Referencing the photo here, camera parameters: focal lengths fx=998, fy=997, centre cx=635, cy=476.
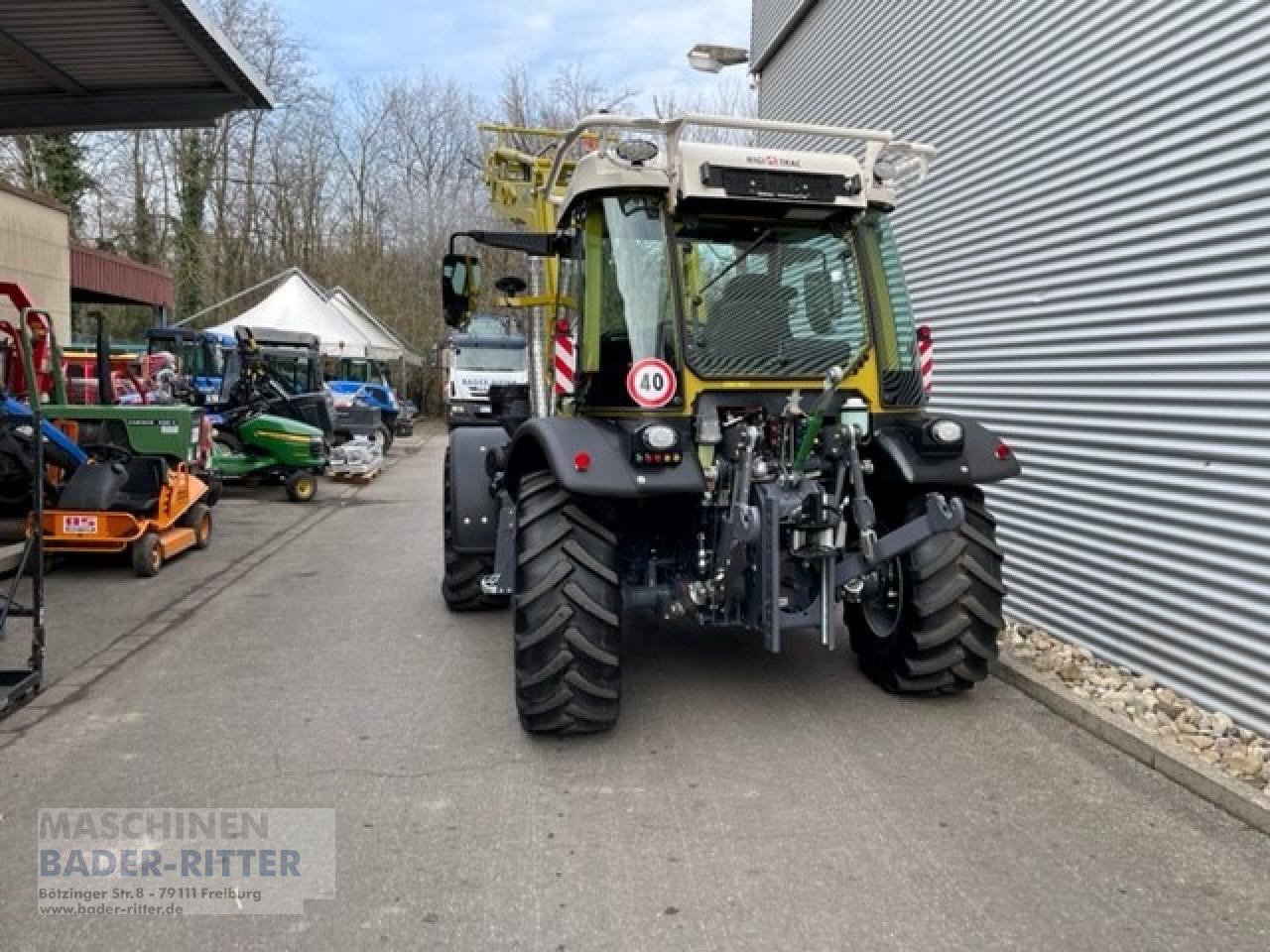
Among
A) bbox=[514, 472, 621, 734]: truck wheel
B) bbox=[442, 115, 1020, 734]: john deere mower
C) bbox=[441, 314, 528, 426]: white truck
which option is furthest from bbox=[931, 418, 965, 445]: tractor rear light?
bbox=[441, 314, 528, 426]: white truck

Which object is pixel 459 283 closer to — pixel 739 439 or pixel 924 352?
pixel 739 439

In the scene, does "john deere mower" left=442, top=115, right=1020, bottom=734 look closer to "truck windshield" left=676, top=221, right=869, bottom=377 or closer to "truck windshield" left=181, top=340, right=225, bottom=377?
"truck windshield" left=676, top=221, right=869, bottom=377

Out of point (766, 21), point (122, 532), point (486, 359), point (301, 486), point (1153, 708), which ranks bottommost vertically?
point (1153, 708)

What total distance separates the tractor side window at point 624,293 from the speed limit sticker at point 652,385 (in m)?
0.05

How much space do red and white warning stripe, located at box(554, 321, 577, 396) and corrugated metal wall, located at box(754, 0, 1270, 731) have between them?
311 cm

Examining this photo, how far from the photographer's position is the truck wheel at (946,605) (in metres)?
4.93

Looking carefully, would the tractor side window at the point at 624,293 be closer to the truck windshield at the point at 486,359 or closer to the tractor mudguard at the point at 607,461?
the tractor mudguard at the point at 607,461

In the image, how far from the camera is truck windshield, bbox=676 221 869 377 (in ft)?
15.9

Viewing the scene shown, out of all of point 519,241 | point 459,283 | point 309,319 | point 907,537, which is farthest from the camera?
point 309,319

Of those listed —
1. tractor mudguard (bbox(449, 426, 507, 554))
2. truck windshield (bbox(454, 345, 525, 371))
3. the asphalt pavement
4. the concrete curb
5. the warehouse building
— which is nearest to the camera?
the asphalt pavement

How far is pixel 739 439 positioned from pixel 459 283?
2171mm

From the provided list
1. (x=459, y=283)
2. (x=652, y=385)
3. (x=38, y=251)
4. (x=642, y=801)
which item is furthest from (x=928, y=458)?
(x=38, y=251)

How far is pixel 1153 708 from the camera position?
5000mm

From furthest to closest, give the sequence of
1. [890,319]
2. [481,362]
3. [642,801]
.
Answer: [481,362] → [890,319] → [642,801]
